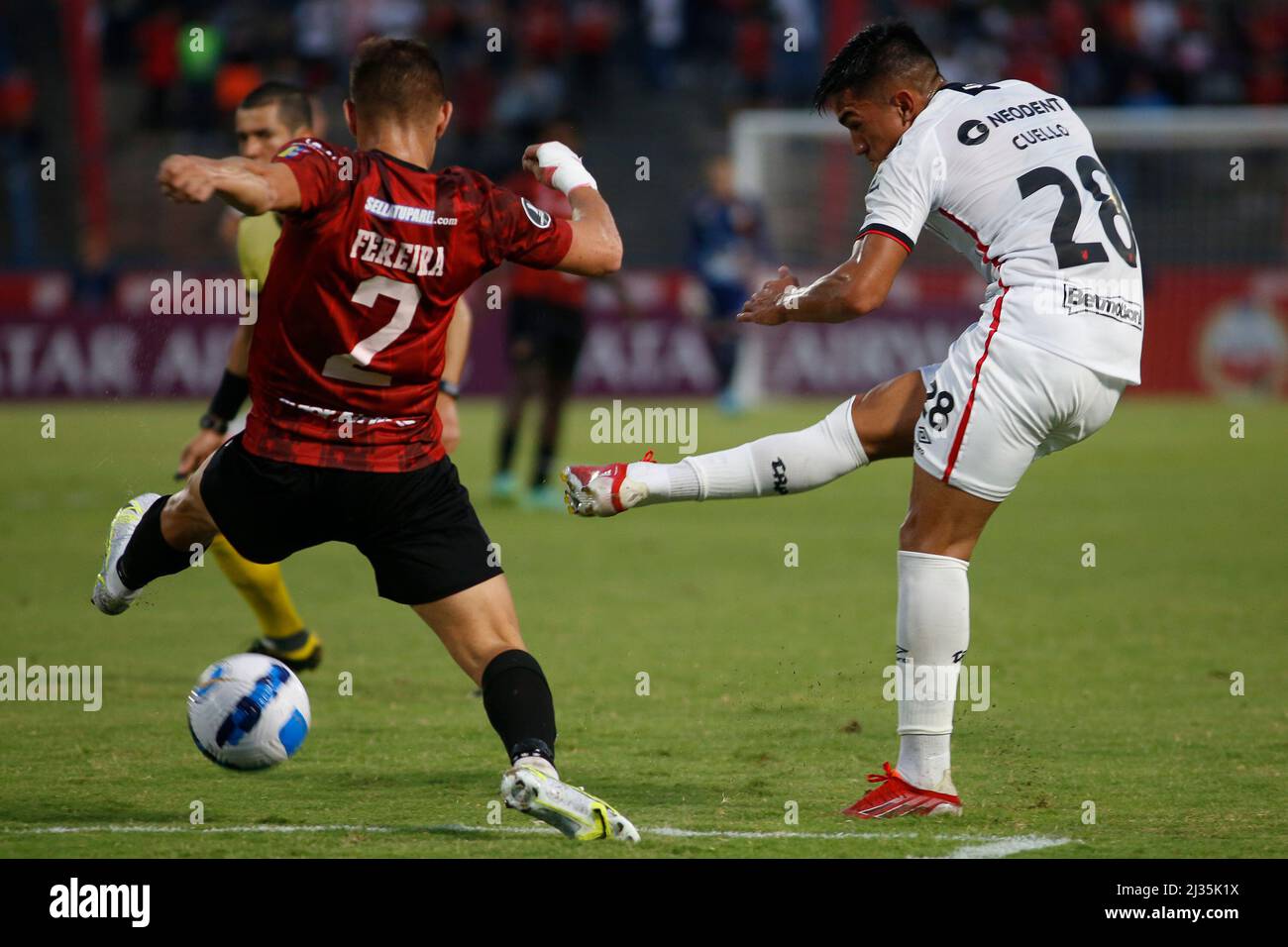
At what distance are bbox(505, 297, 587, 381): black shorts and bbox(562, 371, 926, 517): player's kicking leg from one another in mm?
8214

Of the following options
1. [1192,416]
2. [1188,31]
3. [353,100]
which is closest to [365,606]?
[353,100]

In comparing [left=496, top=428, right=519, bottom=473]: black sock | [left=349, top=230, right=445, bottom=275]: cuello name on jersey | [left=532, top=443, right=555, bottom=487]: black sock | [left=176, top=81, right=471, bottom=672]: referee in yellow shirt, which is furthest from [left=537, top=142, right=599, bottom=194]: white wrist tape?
[left=496, top=428, right=519, bottom=473]: black sock

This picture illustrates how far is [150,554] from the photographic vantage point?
5.48 metres

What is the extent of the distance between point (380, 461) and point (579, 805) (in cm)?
108

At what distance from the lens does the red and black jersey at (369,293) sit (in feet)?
15.6

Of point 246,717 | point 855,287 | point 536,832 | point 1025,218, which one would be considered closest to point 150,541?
point 246,717

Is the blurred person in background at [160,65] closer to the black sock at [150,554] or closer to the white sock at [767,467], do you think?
the black sock at [150,554]

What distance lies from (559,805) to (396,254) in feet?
4.84

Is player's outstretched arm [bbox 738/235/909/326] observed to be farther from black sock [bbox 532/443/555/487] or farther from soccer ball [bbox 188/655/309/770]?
black sock [bbox 532/443/555/487]

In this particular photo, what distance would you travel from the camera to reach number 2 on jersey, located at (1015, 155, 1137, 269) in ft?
17.2

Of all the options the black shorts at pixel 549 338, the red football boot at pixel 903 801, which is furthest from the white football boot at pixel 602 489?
the black shorts at pixel 549 338

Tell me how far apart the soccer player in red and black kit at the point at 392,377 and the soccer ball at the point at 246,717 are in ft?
1.15
